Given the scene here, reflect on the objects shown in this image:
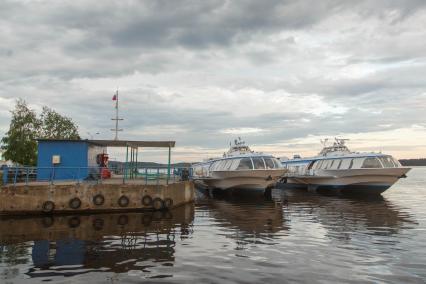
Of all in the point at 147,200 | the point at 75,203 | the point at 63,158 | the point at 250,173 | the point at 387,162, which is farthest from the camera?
the point at 387,162

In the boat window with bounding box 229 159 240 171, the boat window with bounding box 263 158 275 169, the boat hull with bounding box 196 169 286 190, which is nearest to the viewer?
the boat hull with bounding box 196 169 286 190

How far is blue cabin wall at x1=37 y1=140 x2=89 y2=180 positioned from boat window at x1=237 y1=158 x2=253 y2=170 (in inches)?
561

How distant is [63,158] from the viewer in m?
26.4

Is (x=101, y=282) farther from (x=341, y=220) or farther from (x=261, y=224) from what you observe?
(x=341, y=220)

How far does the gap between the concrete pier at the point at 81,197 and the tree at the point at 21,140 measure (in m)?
25.2

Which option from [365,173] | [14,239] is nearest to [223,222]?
[14,239]

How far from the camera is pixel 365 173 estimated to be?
3828 centimetres

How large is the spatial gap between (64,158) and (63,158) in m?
0.06

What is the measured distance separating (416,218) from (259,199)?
14439 mm

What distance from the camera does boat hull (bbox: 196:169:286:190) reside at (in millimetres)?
35312

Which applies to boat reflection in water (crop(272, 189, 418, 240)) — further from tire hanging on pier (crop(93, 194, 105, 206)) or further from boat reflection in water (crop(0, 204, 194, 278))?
tire hanging on pier (crop(93, 194, 105, 206))

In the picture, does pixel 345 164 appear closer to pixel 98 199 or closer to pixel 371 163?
pixel 371 163

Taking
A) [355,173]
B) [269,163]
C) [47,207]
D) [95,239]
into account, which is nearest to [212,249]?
[95,239]

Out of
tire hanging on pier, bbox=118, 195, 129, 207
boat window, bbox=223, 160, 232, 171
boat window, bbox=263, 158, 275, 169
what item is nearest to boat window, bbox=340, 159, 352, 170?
boat window, bbox=263, 158, 275, 169
